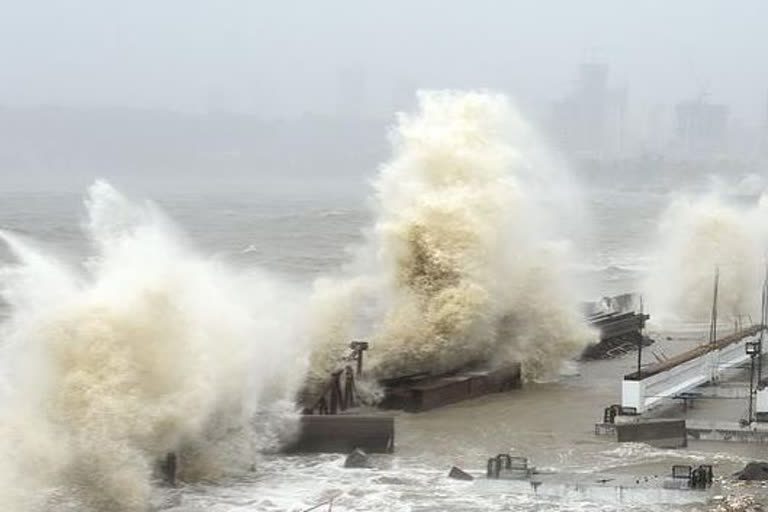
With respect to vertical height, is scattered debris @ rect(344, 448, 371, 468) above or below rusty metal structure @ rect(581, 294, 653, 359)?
below

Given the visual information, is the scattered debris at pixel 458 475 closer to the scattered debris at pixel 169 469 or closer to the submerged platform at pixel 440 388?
the scattered debris at pixel 169 469

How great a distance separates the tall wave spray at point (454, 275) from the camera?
2358 cm

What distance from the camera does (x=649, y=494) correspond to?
14.5m

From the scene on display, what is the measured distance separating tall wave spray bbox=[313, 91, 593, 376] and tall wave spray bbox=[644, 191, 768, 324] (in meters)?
9.82

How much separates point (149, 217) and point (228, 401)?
401cm

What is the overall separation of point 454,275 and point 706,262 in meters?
16.4

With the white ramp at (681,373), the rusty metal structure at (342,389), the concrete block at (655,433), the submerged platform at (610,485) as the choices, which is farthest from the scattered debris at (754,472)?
the rusty metal structure at (342,389)

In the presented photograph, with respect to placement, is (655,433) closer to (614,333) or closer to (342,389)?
(342,389)

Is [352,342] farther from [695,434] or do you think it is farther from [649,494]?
[649,494]

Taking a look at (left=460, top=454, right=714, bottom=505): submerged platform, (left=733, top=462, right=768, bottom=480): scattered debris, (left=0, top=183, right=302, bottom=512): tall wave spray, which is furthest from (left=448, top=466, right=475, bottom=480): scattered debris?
(left=733, top=462, right=768, bottom=480): scattered debris

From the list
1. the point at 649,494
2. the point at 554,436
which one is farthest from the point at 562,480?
the point at 554,436

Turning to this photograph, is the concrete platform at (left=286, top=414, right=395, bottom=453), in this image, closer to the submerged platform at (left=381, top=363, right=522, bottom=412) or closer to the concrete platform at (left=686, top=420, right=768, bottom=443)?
the submerged platform at (left=381, top=363, right=522, bottom=412)

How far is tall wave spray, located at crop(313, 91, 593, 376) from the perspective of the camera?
928 inches

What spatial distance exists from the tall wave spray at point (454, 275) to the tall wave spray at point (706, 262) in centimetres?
982
